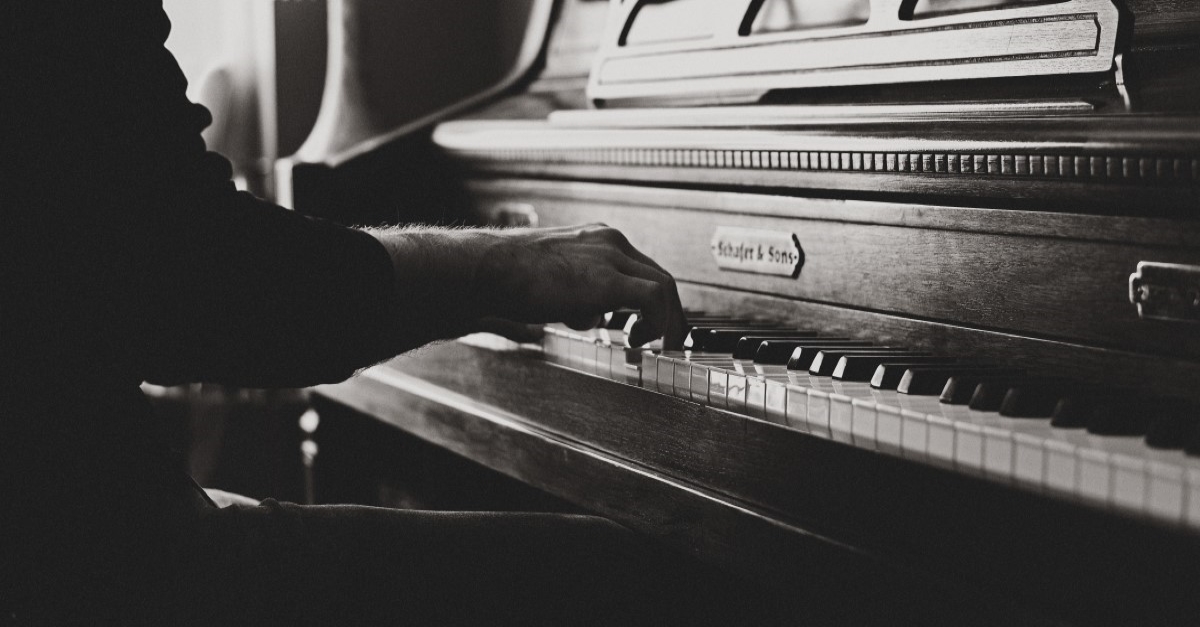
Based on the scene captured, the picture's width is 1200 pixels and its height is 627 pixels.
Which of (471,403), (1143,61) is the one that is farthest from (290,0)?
(1143,61)

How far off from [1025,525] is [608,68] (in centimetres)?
Result: 128

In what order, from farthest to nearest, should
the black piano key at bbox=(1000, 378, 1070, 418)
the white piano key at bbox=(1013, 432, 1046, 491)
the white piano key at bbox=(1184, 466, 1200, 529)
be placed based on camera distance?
the black piano key at bbox=(1000, 378, 1070, 418) → the white piano key at bbox=(1013, 432, 1046, 491) → the white piano key at bbox=(1184, 466, 1200, 529)

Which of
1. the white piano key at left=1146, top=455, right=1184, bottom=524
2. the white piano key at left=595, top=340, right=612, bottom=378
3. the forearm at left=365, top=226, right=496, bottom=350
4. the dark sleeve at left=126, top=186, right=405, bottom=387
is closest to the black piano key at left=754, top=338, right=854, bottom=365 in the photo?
the white piano key at left=595, top=340, right=612, bottom=378

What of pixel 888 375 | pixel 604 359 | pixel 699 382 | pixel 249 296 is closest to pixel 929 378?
pixel 888 375

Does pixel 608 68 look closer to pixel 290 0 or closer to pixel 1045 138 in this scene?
pixel 1045 138

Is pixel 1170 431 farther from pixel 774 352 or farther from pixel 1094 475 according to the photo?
pixel 774 352

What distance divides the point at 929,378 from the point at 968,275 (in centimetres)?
22

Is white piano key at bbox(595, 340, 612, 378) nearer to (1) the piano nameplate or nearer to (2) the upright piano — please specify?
(2) the upright piano

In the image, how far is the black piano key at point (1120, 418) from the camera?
2.89 ft

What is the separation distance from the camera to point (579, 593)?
1.35 metres

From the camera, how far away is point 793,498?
112cm

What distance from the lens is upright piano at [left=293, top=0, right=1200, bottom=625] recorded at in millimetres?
889

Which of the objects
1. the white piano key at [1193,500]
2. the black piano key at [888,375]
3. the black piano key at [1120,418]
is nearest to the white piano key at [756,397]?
the black piano key at [888,375]

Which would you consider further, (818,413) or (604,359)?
(604,359)
